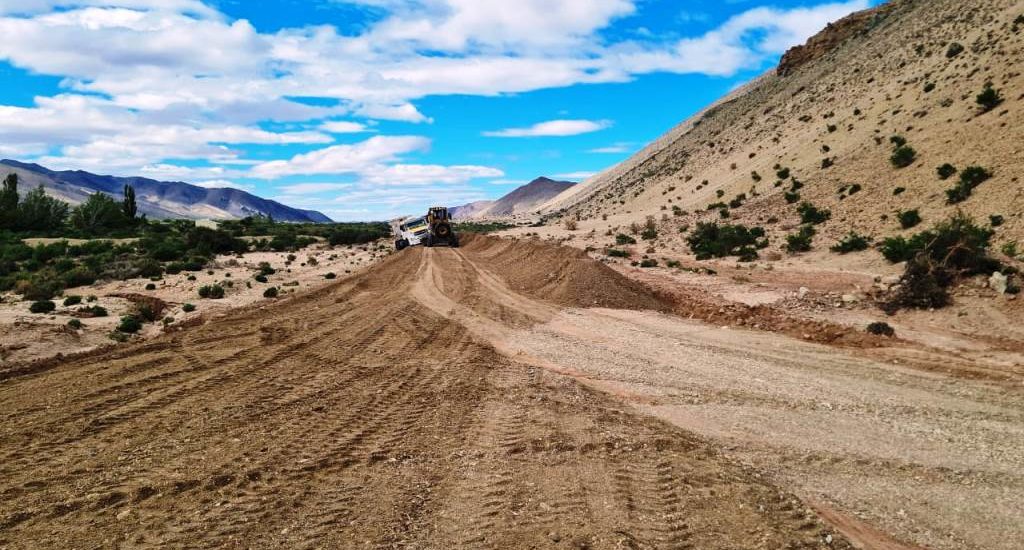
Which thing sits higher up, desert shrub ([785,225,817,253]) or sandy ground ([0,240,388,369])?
desert shrub ([785,225,817,253])

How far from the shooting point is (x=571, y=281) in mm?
20453

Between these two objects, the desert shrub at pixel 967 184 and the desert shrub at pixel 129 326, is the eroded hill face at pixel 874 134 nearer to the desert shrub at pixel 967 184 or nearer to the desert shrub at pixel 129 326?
the desert shrub at pixel 967 184

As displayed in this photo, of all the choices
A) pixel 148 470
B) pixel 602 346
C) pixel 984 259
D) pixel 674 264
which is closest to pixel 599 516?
pixel 148 470

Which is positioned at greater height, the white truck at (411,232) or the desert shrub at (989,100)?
the desert shrub at (989,100)

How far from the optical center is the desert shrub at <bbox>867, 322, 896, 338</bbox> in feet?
42.2

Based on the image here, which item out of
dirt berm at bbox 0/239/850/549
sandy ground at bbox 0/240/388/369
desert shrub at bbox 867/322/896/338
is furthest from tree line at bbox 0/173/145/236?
desert shrub at bbox 867/322/896/338

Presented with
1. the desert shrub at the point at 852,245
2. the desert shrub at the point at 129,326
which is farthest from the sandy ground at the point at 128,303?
the desert shrub at the point at 852,245

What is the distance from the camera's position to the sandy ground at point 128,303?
489 inches

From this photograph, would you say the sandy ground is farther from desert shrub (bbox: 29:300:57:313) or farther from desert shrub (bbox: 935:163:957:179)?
desert shrub (bbox: 935:163:957:179)

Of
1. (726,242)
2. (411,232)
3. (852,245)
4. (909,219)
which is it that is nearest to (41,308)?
(726,242)

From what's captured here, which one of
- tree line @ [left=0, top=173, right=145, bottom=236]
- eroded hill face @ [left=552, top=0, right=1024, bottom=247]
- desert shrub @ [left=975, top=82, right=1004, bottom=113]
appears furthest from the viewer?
tree line @ [left=0, top=173, right=145, bottom=236]

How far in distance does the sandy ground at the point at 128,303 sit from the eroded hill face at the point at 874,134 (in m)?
22.3

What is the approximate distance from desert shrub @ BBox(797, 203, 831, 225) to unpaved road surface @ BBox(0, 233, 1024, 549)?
1876cm

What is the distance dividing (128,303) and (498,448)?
16.0 meters
